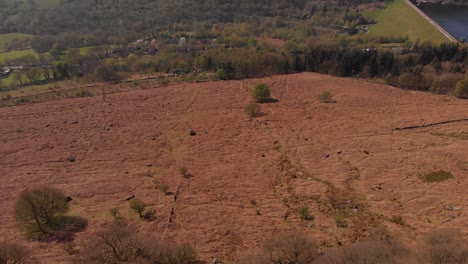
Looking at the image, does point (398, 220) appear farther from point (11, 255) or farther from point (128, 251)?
point (11, 255)

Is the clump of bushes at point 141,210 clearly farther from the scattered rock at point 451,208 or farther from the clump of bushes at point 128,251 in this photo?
the scattered rock at point 451,208

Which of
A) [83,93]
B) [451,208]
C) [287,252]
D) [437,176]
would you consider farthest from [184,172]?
[83,93]

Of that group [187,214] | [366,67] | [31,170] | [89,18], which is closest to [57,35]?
[89,18]

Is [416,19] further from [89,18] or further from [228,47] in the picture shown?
[89,18]

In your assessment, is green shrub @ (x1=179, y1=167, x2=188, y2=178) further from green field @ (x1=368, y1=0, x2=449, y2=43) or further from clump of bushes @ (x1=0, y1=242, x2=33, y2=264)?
green field @ (x1=368, y1=0, x2=449, y2=43)

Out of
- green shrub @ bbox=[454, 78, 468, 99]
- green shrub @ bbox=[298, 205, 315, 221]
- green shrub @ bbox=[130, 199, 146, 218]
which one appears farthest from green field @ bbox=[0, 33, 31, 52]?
green shrub @ bbox=[454, 78, 468, 99]

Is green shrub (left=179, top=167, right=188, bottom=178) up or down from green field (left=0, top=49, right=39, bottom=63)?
down
